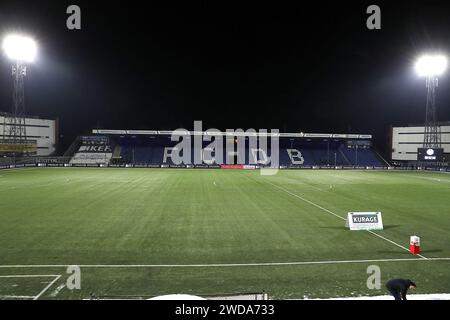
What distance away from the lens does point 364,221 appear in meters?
15.1

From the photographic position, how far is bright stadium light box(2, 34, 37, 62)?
4953 cm

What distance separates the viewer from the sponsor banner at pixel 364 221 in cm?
1494

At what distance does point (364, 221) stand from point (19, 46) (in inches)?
2035

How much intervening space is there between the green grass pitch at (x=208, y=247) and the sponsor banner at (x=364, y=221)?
0.49 metres

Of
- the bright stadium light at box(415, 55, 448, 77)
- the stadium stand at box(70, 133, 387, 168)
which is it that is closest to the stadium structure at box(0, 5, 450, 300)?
the bright stadium light at box(415, 55, 448, 77)

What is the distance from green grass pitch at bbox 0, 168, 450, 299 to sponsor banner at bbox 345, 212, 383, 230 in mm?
494

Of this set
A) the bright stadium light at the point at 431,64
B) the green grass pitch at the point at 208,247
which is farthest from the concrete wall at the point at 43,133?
the bright stadium light at the point at 431,64

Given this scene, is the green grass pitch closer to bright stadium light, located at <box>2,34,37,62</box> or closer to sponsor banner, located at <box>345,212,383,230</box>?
sponsor banner, located at <box>345,212,383,230</box>

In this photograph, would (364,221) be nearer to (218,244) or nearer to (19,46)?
(218,244)

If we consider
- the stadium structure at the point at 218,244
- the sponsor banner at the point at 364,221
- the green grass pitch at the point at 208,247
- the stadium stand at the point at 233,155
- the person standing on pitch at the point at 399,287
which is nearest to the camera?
the person standing on pitch at the point at 399,287

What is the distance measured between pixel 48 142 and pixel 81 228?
222 ft

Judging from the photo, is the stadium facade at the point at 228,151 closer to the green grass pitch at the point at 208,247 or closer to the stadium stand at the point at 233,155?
the stadium stand at the point at 233,155
